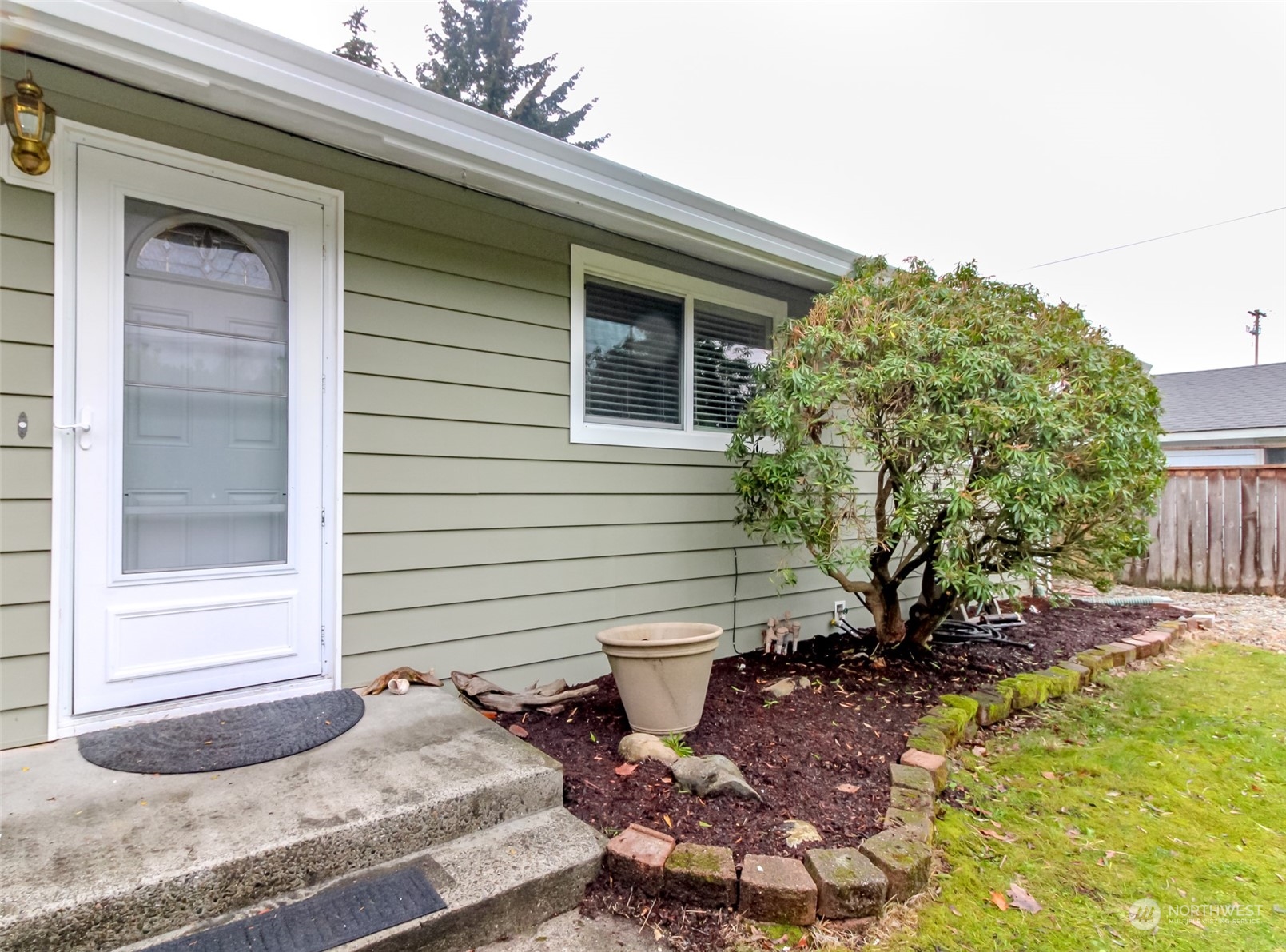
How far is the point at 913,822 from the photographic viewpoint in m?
2.11

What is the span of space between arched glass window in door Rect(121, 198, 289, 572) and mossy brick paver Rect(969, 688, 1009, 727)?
3.45 m

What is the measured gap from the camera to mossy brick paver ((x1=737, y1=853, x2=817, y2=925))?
174 cm

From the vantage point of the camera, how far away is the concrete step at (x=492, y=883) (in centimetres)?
152

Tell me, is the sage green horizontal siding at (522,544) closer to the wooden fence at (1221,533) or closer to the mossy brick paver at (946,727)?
the mossy brick paver at (946,727)

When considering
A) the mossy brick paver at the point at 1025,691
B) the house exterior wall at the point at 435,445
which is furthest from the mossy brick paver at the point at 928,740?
the house exterior wall at the point at 435,445

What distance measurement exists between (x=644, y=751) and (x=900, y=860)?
1.02 meters

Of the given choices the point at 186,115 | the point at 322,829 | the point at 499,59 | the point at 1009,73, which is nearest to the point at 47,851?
the point at 322,829

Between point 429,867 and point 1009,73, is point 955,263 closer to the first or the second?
point 429,867

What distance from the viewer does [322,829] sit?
1.67 meters

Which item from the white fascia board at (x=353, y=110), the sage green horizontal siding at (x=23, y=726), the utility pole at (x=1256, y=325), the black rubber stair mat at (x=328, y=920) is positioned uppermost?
the utility pole at (x=1256, y=325)

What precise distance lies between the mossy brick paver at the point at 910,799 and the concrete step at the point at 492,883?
3.54 feet

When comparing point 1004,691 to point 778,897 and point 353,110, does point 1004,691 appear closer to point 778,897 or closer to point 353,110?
point 778,897

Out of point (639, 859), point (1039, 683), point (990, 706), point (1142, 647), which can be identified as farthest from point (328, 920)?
point (1142, 647)

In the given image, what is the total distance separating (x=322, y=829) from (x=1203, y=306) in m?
22.0
